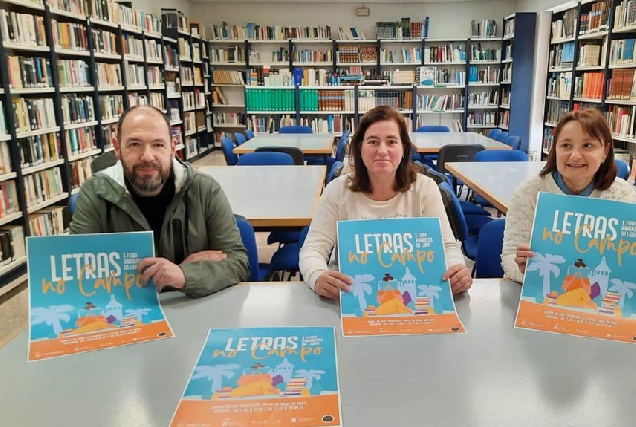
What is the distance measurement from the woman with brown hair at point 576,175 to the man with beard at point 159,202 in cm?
90

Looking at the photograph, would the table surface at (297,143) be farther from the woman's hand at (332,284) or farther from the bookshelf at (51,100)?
the woman's hand at (332,284)

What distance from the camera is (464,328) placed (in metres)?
1.17

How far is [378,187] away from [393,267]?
0.50 m

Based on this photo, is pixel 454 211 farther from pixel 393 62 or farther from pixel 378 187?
pixel 393 62

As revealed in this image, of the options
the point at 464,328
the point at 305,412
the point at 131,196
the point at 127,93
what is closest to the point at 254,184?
the point at 131,196

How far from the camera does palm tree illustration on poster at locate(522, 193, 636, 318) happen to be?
1222 mm

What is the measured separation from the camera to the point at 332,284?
1313 mm

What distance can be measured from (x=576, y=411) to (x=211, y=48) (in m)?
9.66

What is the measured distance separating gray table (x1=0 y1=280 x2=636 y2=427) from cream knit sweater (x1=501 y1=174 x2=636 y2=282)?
34 centimetres

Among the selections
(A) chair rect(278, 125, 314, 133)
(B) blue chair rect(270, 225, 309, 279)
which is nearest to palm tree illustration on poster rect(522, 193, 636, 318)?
(B) blue chair rect(270, 225, 309, 279)

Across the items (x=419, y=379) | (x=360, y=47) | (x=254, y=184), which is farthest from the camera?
(x=360, y=47)

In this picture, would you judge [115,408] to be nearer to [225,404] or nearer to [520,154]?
[225,404]

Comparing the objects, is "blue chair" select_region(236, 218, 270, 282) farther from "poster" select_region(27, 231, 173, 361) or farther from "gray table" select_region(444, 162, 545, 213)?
"gray table" select_region(444, 162, 545, 213)

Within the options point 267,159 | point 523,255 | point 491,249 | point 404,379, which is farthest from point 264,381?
point 267,159
